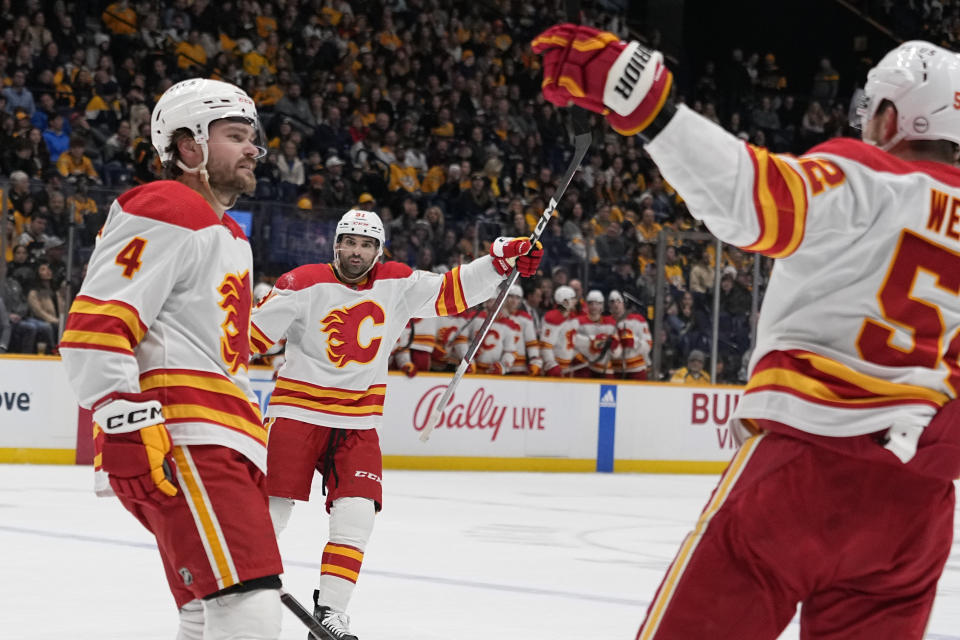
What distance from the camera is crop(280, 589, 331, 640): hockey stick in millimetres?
3428

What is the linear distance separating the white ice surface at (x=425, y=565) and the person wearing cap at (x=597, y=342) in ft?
9.46

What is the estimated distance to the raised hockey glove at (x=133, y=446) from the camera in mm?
2463

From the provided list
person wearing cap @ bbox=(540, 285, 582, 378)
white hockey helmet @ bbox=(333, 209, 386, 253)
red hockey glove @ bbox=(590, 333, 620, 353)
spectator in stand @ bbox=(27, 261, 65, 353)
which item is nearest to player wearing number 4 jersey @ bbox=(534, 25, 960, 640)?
white hockey helmet @ bbox=(333, 209, 386, 253)

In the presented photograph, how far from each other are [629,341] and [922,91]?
406 inches

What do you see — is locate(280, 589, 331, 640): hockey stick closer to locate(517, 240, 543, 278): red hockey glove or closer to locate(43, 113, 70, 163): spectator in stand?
locate(517, 240, 543, 278): red hockey glove

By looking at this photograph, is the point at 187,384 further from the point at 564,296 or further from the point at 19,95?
the point at 19,95

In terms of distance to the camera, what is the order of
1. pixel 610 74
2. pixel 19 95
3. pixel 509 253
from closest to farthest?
pixel 610 74, pixel 509 253, pixel 19 95

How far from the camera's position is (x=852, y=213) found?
2.09m

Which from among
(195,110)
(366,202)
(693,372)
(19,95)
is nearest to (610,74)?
(195,110)

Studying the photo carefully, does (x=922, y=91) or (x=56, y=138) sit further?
(x=56, y=138)

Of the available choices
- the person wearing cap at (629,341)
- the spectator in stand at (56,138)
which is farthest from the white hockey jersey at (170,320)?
the person wearing cap at (629,341)

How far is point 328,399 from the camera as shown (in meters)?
4.70

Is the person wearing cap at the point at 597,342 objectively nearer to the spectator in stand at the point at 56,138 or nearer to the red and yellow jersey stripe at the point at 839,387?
the spectator in stand at the point at 56,138

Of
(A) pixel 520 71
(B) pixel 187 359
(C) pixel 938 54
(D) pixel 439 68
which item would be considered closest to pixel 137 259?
(B) pixel 187 359
